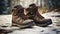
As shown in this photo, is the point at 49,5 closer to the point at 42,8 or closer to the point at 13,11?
the point at 42,8

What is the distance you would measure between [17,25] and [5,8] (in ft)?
0.46

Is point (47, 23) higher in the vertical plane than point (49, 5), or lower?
lower

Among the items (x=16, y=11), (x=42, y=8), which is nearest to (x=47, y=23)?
(x=42, y=8)

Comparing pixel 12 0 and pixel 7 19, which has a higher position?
pixel 12 0

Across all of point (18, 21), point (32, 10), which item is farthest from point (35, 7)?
point (18, 21)

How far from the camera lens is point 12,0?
2.95 feet

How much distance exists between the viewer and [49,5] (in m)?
0.93

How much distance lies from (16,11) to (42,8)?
0.17 metres

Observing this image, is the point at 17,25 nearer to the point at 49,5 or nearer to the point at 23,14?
the point at 23,14

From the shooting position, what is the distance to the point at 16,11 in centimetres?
86

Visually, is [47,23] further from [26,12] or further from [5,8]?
[5,8]

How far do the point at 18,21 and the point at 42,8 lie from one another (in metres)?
0.17

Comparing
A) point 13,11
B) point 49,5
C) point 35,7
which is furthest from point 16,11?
point 49,5

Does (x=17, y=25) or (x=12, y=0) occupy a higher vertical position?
(x=12, y=0)
